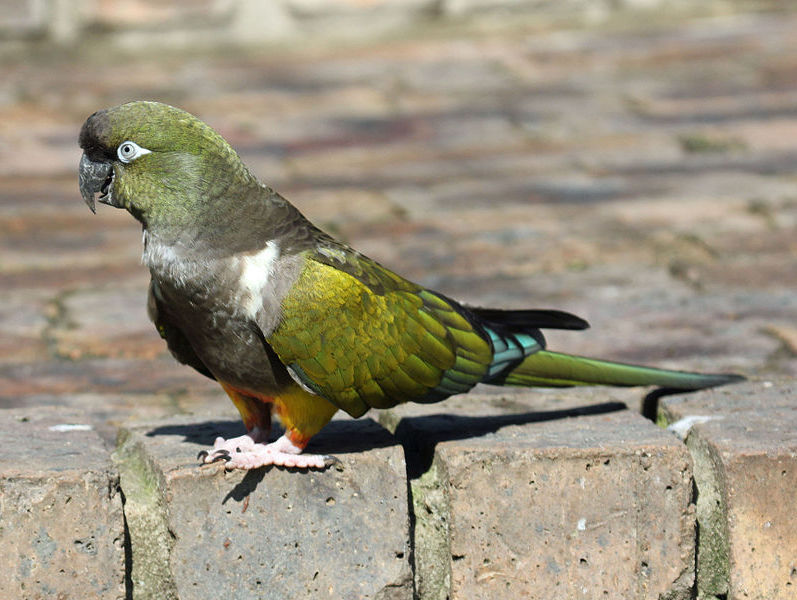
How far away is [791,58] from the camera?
681 cm

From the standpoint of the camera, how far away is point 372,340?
259 cm

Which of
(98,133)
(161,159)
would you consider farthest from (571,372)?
(98,133)

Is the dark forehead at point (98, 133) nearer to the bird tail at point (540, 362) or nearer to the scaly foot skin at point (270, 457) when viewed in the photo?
the scaly foot skin at point (270, 457)

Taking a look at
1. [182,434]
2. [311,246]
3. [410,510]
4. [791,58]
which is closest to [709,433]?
[410,510]

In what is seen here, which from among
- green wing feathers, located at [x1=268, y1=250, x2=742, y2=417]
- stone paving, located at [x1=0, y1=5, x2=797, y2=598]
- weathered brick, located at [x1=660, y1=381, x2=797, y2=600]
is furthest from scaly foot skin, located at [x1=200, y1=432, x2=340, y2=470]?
weathered brick, located at [x1=660, y1=381, x2=797, y2=600]

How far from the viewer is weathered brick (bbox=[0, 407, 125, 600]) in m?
2.42

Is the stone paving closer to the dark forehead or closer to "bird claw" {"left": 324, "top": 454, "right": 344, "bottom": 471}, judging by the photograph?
"bird claw" {"left": 324, "top": 454, "right": 344, "bottom": 471}

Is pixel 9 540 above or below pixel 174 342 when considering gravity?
below

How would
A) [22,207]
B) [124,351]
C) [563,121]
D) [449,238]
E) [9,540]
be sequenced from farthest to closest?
[563,121]
[22,207]
[449,238]
[124,351]
[9,540]

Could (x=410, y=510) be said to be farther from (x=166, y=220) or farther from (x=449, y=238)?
(x=449, y=238)

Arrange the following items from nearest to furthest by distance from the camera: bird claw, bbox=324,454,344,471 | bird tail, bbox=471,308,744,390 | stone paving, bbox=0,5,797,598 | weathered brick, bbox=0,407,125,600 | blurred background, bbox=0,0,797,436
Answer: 1. weathered brick, bbox=0,407,125,600
2. bird claw, bbox=324,454,344,471
3. bird tail, bbox=471,308,744,390
4. stone paving, bbox=0,5,797,598
5. blurred background, bbox=0,0,797,436

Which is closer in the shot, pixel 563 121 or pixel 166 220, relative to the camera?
pixel 166 220

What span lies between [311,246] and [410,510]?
60cm

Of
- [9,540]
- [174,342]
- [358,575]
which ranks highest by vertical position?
[174,342]
